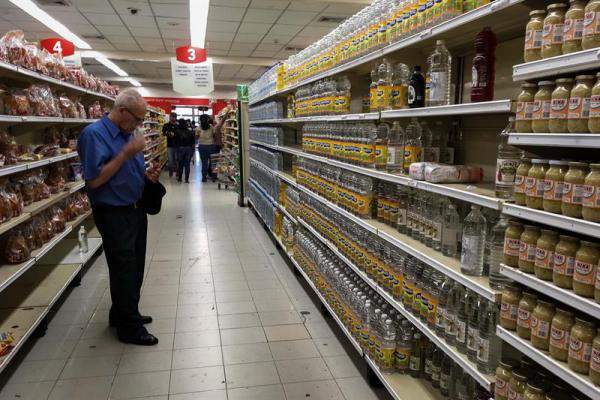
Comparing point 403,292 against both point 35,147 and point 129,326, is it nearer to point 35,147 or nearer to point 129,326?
point 129,326

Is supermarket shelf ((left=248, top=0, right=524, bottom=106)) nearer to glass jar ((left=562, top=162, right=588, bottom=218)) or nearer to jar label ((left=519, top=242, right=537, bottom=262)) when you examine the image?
glass jar ((left=562, top=162, right=588, bottom=218))

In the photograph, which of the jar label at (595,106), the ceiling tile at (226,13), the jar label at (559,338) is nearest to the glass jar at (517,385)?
the jar label at (559,338)

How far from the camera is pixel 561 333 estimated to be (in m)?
1.39

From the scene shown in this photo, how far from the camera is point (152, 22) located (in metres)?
9.48

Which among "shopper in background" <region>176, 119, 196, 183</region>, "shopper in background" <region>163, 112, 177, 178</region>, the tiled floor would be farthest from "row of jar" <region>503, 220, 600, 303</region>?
"shopper in background" <region>163, 112, 177, 178</region>

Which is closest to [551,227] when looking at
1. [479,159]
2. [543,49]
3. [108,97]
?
[543,49]

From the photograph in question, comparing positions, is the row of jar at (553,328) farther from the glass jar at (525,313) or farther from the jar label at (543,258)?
the jar label at (543,258)

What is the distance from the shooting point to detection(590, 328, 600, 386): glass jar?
1.26m

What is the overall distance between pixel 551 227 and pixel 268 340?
2417 millimetres

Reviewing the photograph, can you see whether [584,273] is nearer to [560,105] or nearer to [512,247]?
[512,247]

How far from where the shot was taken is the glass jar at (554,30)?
4.46ft

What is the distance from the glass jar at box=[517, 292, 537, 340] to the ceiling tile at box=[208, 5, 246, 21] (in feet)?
26.7

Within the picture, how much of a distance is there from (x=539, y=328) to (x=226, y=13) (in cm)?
864

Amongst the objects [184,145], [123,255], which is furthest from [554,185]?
[184,145]
